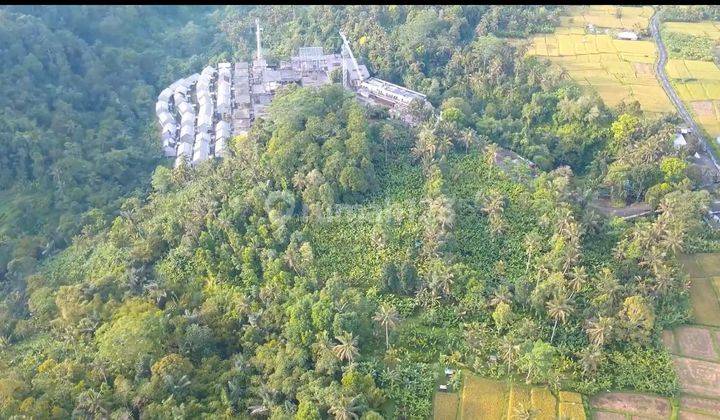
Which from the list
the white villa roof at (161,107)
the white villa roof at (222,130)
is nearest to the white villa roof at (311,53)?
the white villa roof at (222,130)

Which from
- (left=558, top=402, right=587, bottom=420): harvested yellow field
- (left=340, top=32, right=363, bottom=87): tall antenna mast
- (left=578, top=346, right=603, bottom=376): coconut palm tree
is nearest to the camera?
(left=558, top=402, right=587, bottom=420): harvested yellow field

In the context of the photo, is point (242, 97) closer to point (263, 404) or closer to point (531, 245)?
point (531, 245)

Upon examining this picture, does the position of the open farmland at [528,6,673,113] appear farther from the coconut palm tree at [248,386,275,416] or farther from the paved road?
the coconut palm tree at [248,386,275,416]

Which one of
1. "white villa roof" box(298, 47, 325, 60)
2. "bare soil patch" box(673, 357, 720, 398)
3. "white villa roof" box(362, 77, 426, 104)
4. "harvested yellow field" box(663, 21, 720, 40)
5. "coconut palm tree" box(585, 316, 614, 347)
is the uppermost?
"harvested yellow field" box(663, 21, 720, 40)

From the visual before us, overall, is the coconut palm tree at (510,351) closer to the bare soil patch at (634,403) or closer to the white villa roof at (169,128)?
the bare soil patch at (634,403)

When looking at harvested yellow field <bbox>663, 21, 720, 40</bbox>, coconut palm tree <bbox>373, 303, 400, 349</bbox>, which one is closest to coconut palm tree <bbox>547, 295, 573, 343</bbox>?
coconut palm tree <bbox>373, 303, 400, 349</bbox>

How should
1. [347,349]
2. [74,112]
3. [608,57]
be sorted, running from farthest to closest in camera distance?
[608,57], [74,112], [347,349]

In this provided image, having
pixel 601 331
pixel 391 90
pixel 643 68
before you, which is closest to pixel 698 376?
pixel 601 331
